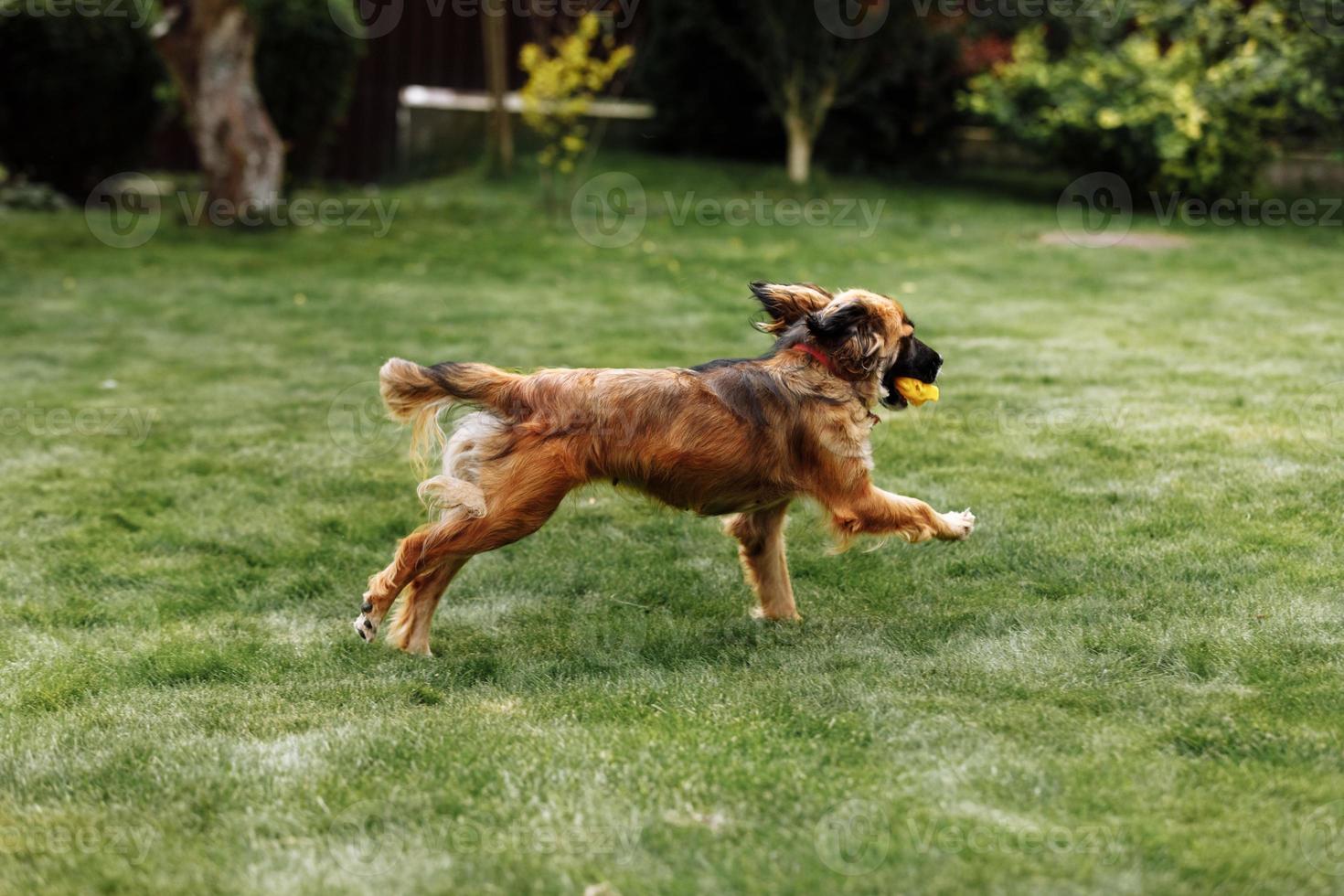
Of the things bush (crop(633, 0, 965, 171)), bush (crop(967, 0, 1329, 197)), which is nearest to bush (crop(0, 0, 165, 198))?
bush (crop(633, 0, 965, 171))

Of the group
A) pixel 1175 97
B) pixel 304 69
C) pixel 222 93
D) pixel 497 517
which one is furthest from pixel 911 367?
pixel 304 69

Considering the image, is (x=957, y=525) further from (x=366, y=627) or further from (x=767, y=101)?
(x=767, y=101)

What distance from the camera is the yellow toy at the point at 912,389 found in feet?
17.1

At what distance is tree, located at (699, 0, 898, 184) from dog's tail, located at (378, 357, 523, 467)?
12.7m

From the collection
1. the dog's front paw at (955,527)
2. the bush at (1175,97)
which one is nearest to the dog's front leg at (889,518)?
the dog's front paw at (955,527)

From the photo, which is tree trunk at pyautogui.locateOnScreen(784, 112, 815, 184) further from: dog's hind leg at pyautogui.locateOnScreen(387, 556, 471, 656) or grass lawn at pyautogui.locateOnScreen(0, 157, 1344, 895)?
dog's hind leg at pyautogui.locateOnScreen(387, 556, 471, 656)

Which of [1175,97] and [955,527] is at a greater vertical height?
[1175,97]

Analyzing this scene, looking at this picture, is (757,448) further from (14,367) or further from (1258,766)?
(14,367)

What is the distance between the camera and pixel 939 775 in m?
3.83

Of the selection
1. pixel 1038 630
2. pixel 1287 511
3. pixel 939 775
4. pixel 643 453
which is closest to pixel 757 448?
pixel 643 453

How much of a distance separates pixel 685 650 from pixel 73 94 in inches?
562

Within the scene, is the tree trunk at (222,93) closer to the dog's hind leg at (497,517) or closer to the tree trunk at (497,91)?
the tree trunk at (497,91)

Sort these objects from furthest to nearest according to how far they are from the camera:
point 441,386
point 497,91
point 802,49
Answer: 1. point 497,91
2. point 802,49
3. point 441,386

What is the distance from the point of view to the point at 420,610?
5.10 meters
